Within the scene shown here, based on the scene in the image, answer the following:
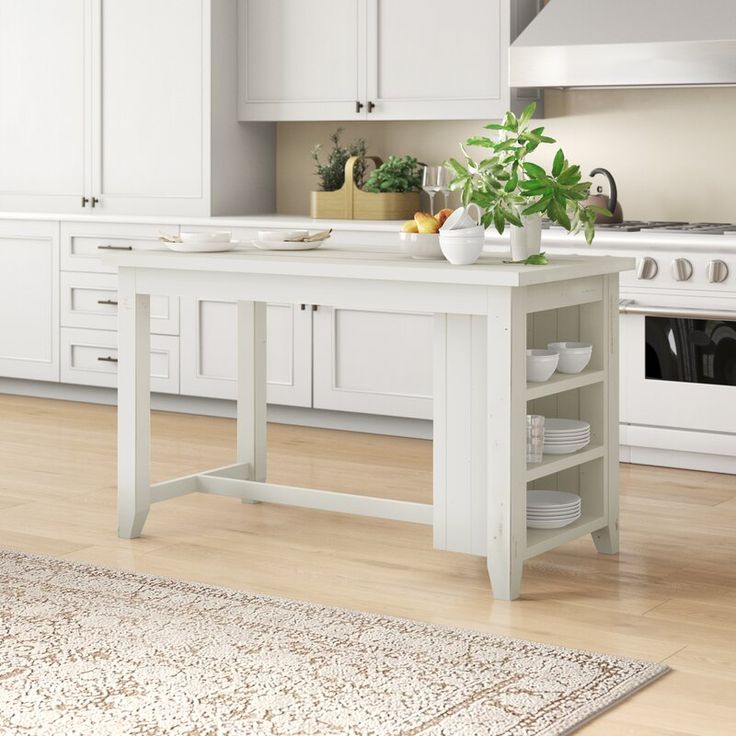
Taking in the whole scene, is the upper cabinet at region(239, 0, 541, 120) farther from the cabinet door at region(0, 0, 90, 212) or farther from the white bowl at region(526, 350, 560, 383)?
the white bowl at region(526, 350, 560, 383)

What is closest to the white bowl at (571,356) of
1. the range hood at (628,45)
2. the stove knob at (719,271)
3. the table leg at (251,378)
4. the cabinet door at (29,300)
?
the table leg at (251,378)

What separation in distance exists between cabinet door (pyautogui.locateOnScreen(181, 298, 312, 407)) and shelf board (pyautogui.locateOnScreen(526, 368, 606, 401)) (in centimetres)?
214

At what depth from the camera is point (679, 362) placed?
4.74 meters

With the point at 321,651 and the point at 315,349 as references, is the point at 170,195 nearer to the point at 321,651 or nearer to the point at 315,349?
→ the point at 315,349

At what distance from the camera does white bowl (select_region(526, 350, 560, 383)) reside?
3389 millimetres

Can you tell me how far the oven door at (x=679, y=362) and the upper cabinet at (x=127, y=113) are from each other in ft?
6.58

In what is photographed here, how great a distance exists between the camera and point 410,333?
5332 mm

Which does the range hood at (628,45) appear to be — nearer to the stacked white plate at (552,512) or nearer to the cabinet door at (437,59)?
the cabinet door at (437,59)

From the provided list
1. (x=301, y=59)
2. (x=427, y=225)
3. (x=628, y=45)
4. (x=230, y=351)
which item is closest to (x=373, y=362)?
(x=230, y=351)

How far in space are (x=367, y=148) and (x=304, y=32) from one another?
612 millimetres

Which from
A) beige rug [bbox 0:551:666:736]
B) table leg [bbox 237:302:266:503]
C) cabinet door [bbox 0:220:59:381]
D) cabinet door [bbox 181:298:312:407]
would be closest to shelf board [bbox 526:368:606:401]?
beige rug [bbox 0:551:666:736]

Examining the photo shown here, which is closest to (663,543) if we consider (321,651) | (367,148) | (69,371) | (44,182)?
(321,651)

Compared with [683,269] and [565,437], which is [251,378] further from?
[683,269]

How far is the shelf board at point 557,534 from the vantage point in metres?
3.40
